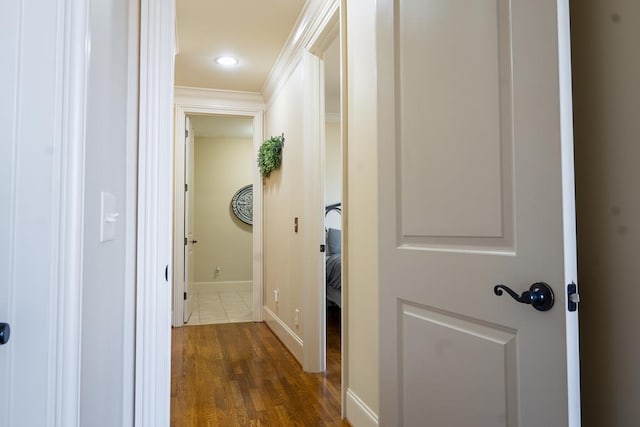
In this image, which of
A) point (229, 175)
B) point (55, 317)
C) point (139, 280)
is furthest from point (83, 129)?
point (229, 175)

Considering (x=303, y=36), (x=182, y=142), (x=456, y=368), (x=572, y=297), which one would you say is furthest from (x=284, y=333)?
(x=572, y=297)

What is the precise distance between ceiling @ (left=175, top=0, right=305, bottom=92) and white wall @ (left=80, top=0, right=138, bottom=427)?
5.55 feet

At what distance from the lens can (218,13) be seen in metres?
2.77

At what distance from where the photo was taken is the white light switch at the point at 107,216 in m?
0.91

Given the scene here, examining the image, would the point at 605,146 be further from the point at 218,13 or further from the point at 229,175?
the point at 229,175

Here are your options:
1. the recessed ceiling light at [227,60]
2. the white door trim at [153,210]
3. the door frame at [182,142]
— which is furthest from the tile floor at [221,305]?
the white door trim at [153,210]

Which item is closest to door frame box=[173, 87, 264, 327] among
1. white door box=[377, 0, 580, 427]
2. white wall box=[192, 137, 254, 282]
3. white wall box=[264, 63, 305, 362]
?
white wall box=[264, 63, 305, 362]

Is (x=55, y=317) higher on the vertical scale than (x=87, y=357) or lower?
higher

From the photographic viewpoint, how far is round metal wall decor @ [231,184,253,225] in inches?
260

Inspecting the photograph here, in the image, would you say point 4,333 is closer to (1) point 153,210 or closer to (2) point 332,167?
(1) point 153,210

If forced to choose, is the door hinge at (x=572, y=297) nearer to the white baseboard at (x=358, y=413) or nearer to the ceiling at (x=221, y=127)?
the white baseboard at (x=358, y=413)

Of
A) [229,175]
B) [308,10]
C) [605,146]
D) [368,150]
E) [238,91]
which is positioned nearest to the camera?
[605,146]

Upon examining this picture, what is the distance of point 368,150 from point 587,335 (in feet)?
4.03

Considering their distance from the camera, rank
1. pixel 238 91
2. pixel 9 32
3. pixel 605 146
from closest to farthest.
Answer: pixel 9 32 < pixel 605 146 < pixel 238 91
